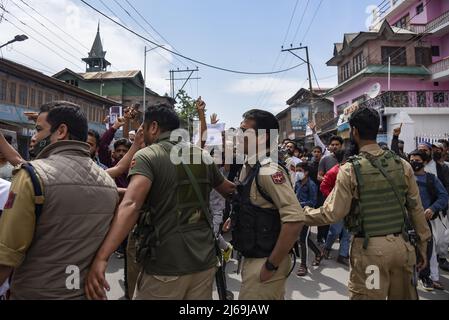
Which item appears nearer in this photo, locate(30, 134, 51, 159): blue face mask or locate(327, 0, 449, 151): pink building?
locate(30, 134, 51, 159): blue face mask

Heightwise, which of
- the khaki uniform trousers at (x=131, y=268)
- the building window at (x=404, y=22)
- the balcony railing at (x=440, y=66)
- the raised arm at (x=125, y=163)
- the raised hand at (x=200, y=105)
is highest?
the building window at (x=404, y=22)

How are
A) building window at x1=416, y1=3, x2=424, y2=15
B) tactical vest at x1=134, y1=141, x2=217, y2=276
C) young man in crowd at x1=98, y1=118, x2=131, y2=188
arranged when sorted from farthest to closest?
1. building window at x1=416, y1=3, x2=424, y2=15
2. young man in crowd at x1=98, y1=118, x2=131, y2=188
3. tactical vest at x1=134, y1=141, x2=217, y2=276

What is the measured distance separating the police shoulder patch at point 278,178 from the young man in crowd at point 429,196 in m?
3.07

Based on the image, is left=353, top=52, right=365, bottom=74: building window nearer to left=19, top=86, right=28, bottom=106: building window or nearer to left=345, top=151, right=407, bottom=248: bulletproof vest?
left=19, top=86, right=28, bottom=106: building window

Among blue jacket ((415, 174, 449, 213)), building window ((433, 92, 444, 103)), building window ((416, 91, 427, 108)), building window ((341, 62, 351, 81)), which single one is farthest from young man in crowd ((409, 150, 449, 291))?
building window ((341, 62, 351, 81))

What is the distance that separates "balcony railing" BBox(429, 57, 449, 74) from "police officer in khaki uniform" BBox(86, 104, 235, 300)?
2426 cm

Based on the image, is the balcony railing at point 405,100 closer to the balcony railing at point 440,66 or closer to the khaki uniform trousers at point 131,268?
the balcony railing at point 440,66

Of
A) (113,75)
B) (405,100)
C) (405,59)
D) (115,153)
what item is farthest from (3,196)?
Answer: (113,75)

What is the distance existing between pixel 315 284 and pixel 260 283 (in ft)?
9.22

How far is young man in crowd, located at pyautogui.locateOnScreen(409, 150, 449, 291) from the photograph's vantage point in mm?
4352

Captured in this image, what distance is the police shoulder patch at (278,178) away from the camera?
2.20 m

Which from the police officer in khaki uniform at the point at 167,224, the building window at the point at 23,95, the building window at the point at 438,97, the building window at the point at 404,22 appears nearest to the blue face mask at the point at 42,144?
the police officer in khaki uniform at the point at 167,224

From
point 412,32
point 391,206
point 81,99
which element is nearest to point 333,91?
point 412,32
